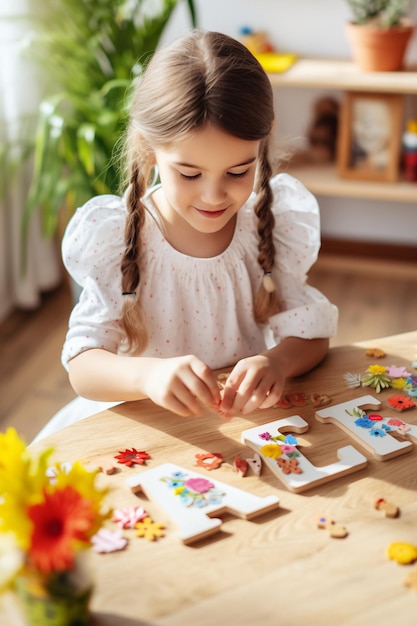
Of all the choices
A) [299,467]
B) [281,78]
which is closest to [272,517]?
[299,467]

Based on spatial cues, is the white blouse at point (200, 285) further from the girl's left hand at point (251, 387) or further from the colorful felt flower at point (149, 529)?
the colorful felt flower at point (149, 529)

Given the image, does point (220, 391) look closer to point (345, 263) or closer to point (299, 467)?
point (299, 467)

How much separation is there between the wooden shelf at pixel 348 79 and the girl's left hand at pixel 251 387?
6.62ft

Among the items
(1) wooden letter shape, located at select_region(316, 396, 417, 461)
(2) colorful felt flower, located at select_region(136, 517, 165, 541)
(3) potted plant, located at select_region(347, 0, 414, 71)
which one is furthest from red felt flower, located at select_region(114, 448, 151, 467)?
(3) potted plant, located at select_region(347, 0, 414, 71)

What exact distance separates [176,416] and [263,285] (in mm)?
400

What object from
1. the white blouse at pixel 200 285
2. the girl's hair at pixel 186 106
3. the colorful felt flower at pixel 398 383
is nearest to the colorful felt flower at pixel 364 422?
the colorful felt flower at pixel 398 383

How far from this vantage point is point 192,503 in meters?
1.00

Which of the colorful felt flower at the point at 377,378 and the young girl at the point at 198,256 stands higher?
the young girl at the point at 198,256

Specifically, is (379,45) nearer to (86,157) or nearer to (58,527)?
(86,157)

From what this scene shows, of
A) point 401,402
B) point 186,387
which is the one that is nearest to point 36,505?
point 186,387

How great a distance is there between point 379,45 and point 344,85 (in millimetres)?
193

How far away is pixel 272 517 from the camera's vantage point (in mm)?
994

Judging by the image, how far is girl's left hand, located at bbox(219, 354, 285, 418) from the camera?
1.18 m

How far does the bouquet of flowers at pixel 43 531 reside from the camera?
28.6 inches
